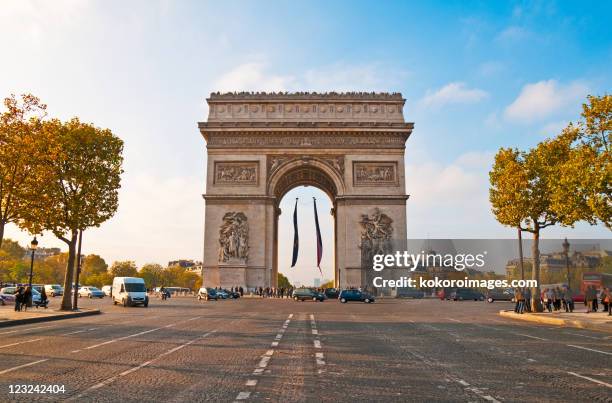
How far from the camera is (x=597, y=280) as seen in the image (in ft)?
140

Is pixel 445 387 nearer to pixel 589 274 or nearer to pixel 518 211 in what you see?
pixel 518 211

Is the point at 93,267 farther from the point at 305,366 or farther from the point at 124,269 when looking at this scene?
the point at 305,366

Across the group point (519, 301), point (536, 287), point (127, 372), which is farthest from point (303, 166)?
point (127, 372)

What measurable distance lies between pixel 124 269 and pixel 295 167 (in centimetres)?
9687

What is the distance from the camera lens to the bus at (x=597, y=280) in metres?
40.8

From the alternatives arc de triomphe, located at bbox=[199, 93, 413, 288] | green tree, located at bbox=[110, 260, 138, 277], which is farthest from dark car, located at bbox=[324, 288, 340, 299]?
green tree, located at bbox=[110, 260, 138, 277]

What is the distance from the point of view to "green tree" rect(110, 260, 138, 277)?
438 ft

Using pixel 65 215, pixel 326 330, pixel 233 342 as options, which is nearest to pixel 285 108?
pixel 65 215

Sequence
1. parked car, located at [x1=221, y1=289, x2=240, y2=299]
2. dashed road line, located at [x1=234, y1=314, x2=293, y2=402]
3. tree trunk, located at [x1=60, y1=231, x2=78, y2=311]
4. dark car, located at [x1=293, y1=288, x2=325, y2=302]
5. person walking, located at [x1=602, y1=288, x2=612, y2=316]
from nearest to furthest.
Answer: dashed road line, located at [x1=234, y1=314, x2=293, y2=402], person walking, located at [x1=602, y1=288, x2=612, y2=316], tree trunk, located at [x1=60, y1=231, x2=78, y2=311], dark car, located at [x1=293, y1=288, x2=325, y2=302], parked car, located at [x1=221, y1=289, x2=240, y2=299]

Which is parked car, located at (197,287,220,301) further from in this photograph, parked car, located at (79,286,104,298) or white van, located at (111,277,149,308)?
parked car, located at (79,286,104,298)

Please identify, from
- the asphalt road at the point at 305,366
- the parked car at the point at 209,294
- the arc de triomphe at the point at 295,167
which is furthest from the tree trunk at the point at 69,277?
the arc de triomphe at the point at 295,167

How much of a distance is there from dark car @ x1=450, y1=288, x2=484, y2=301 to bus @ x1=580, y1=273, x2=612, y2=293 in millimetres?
13033

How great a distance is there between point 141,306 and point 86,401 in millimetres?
30184

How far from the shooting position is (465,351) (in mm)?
11156
